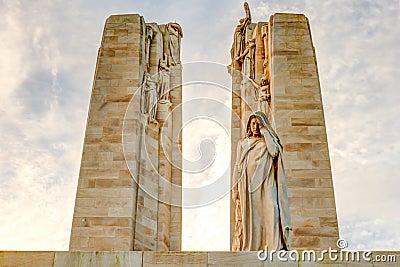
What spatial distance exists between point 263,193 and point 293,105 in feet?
15.0

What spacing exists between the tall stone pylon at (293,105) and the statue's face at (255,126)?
3.22m

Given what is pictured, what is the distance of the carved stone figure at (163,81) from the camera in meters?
14.4

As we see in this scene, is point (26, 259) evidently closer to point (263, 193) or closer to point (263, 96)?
point (263, 193)

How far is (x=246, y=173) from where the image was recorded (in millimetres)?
9023

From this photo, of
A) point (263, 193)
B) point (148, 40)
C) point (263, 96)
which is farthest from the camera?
point (148, 40)

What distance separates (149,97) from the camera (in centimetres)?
1388

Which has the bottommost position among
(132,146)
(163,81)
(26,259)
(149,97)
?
(26,259)

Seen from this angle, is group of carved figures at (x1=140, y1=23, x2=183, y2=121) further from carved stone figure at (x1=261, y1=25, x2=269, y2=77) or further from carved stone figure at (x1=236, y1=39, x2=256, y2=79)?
carved stone figure at (x1=261, y1=25, x2=269, y2=77)

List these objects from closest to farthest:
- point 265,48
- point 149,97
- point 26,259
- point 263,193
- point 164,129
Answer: point 26,259 < point 263,193 < point 149,97 < point 164,129 < point 265,48

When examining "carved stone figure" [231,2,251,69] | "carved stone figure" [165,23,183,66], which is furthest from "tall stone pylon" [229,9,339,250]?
"carved stone figure" [165,23,183,66]

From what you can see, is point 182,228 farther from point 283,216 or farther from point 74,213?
point 283,216

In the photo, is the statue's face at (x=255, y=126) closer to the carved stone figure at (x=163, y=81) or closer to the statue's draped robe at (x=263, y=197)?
the statue's draped robe at (x=263, y=197)

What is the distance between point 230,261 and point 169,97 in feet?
24.2

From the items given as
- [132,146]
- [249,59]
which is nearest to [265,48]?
[249,59]
